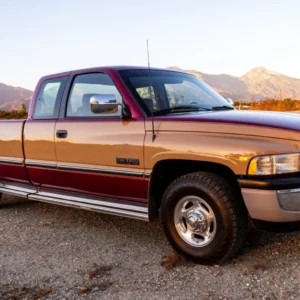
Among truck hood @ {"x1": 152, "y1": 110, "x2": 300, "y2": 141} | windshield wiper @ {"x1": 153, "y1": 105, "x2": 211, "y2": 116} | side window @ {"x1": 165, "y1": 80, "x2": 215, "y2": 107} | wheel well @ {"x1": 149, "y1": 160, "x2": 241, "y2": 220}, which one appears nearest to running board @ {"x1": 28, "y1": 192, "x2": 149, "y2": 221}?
wheel well @ {"x1": 149, "y1": 160, "x2": 241, "y2": 220}

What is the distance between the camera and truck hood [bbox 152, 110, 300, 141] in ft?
9.99

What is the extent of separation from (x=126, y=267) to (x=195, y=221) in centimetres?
72

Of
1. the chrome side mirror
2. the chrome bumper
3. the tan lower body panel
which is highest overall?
the chrome side mirror

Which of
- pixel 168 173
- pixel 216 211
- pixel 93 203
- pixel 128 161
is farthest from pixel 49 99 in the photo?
pixel 216 211

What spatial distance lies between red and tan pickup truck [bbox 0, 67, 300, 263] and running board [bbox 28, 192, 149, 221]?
1cm

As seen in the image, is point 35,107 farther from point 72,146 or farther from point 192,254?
point 192,254

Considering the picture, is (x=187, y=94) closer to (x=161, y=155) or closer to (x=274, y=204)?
(x=161, y=155)

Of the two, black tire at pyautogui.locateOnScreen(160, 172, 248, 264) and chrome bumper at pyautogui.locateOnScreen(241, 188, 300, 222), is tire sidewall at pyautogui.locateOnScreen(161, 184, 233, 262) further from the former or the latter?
chrome bumper at pyautogui.locateOnScreen(241, 188, 300, 222)

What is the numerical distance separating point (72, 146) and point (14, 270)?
1.40 meters

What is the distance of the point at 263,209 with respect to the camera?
3.05 metres

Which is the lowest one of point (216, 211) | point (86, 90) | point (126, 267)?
point (126, 267)

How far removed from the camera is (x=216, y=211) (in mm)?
3232

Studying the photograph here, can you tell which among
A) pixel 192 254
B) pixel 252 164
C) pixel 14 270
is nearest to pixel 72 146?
pixel 14 270

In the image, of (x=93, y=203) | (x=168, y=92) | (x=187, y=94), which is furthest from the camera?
(x=187, y=94)
